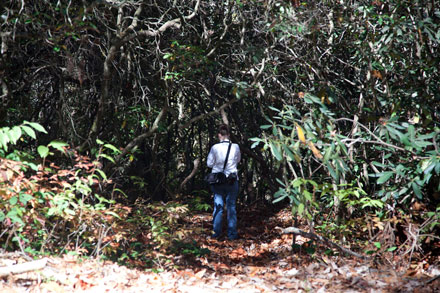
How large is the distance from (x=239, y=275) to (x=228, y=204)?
1976mm

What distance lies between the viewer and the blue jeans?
7586 millimetres

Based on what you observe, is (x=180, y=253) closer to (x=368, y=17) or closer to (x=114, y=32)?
(x=114, y=32)

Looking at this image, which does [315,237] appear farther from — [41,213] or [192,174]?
[192,174]

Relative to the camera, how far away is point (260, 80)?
8.30 meters

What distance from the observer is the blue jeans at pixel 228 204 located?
7.59 meters

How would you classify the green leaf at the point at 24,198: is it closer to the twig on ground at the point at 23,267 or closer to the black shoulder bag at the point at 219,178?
the twig on ground at the point at 23,267

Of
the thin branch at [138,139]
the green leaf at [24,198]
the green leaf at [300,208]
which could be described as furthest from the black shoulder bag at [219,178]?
the green leaf at [24,198]

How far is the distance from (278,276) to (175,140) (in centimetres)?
576

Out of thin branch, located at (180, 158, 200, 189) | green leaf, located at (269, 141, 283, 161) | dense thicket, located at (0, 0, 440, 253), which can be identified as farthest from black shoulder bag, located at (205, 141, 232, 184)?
green leaf, located at (269, 141, 283, 161)

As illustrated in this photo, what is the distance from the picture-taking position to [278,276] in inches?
226

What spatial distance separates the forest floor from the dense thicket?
894 millimetres

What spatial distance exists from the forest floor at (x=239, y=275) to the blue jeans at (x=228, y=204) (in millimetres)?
568

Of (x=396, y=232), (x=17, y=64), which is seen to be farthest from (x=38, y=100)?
(x=396, y=232)

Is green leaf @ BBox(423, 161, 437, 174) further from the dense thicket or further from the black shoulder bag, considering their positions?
the black shoulder bag
